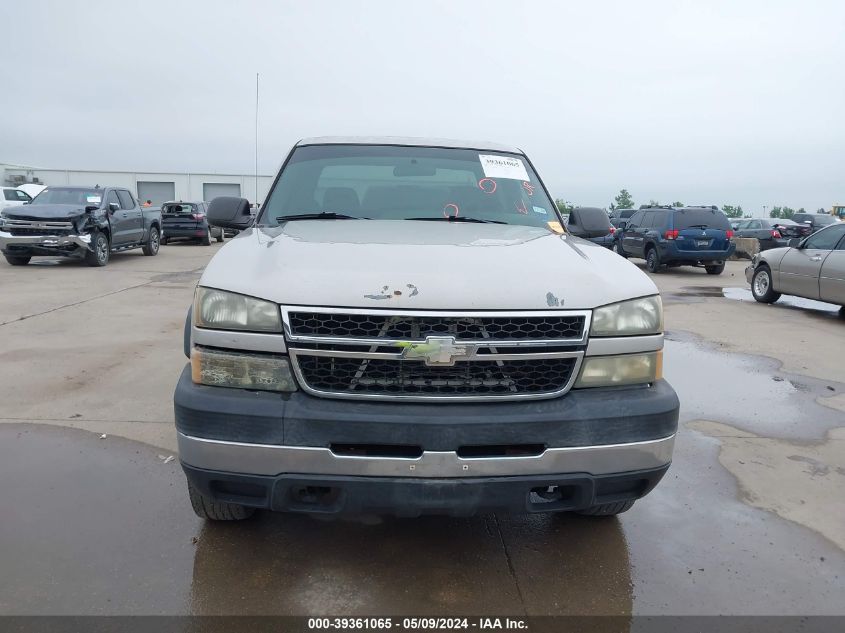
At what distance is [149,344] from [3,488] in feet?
11.4

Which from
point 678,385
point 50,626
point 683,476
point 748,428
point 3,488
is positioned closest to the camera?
point 50,626

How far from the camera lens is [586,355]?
2439 mm

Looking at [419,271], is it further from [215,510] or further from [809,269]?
[809,269]

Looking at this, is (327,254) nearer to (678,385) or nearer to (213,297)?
(213,297)

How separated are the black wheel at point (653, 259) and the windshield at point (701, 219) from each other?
2.99ft

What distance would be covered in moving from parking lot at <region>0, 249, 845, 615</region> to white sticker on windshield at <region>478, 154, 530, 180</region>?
2.00 metres

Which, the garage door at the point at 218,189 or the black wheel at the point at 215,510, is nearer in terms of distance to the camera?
the black wheel at the point at 215,510

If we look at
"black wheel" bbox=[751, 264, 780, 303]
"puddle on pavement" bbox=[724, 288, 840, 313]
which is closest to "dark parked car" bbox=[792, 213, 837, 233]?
"puddle on pavement" bbox=[724, 288, 840, 313]

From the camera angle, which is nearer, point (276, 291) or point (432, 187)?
point (276, 291)

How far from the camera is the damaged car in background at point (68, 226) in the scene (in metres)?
13.5

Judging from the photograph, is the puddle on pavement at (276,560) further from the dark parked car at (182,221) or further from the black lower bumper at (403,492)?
the dark parked car at (182,221)

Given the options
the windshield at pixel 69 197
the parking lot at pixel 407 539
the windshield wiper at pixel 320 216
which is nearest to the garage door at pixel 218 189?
the windshield at pixel 69 197

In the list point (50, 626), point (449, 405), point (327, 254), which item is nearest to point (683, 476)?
point (449, 405)

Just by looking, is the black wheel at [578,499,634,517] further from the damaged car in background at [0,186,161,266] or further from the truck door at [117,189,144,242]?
the truck door at [117,189,144,242]
